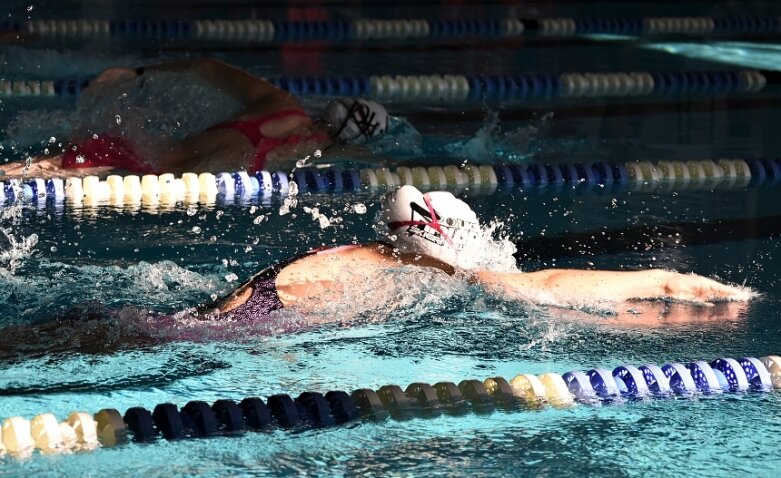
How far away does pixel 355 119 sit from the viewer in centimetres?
555

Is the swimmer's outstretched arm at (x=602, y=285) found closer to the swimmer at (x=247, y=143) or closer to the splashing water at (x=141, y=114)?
the swimmer at (x=247, y=143)

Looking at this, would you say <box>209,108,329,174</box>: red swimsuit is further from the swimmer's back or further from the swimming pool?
the swimmer's back

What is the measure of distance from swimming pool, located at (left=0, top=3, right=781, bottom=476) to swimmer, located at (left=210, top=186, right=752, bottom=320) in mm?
58

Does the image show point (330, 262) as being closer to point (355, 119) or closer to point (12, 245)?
point (12, 245)

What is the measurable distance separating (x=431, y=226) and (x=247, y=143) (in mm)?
2146

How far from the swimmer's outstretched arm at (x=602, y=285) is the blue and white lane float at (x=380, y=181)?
171 cm

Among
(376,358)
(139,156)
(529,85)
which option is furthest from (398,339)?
(529,85)

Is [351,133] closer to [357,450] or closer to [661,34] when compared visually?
[357,450]

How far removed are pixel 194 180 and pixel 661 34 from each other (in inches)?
217

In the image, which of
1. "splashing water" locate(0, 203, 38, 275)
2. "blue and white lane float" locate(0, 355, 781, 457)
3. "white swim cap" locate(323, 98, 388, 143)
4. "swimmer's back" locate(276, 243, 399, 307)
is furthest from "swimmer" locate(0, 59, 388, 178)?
"blue and white lane float" locate(0, 355, 781, 457)

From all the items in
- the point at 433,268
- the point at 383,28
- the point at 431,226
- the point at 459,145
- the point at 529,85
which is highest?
the point at 383,28

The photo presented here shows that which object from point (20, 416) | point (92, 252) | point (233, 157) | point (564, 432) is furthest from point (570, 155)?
point (20, 416)

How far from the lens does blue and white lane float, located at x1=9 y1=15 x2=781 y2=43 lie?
30.3ft

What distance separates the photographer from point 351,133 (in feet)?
18.3
